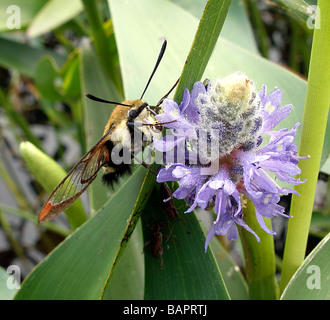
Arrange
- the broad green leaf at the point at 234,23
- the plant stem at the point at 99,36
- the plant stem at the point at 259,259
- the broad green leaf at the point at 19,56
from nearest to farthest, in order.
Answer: the plant stem at the point at 259,259 < the broad green leaf at the point at 234,23 < the plant stem at the point at 99,36 < the broad green leaf at the point at 19,56

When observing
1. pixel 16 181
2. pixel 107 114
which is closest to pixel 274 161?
pixel 107 114

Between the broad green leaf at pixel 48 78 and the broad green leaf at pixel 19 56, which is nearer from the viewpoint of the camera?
the broad green leaf at pixel 48 78

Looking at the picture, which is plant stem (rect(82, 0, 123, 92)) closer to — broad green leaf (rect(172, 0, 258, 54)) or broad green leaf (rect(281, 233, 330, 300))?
broad green leaf (rect(172, 0, 258, 54))

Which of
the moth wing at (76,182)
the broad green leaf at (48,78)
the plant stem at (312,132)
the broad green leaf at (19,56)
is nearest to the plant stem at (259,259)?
the plant stem at (312,132)

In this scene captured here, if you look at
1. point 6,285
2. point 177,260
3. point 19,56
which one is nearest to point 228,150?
point 177,260

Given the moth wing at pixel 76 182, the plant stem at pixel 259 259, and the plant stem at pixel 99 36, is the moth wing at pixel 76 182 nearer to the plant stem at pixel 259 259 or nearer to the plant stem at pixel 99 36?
the plant stem at pixel 259 259

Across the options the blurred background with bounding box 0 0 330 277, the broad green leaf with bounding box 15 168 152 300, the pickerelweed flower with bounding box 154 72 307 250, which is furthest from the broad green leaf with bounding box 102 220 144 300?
the blurred background with bounding box 0 0 330 277
